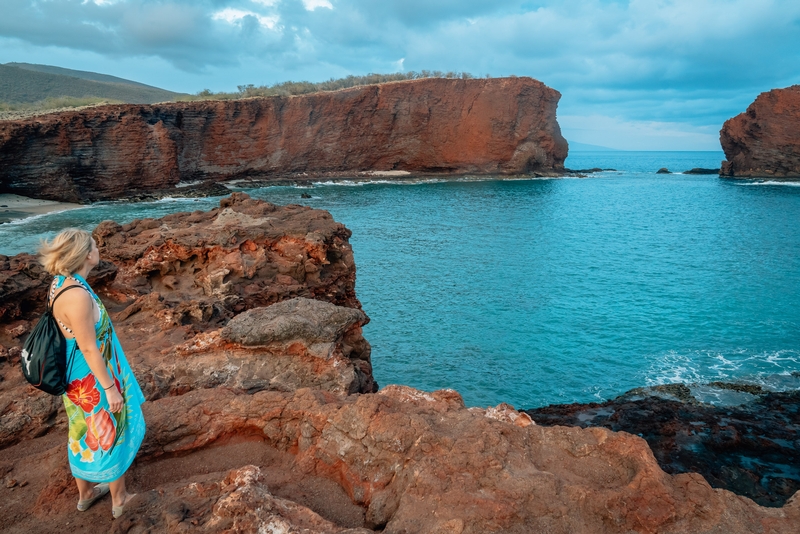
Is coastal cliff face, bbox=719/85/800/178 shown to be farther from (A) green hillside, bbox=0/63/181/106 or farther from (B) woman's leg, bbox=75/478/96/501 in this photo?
(A) green hillside, bbox=0/63/181/106

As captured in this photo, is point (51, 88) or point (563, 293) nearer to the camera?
point (563, 293)

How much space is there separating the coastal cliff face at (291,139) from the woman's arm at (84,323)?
41.2 metres

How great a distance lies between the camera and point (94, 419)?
3480mm

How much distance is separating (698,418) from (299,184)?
4960 centimetres

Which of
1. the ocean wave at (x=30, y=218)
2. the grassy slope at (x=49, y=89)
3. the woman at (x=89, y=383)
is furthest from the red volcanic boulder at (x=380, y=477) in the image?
the grassy slope at (x=49, y=89)

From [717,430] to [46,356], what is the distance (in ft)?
34.9

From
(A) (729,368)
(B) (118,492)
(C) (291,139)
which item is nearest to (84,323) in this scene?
(B) (118,492)

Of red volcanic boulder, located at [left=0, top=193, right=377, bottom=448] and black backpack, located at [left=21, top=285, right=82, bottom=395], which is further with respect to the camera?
red volcanic boulder, located at [left=0, top=193, right=377, bottom=448]

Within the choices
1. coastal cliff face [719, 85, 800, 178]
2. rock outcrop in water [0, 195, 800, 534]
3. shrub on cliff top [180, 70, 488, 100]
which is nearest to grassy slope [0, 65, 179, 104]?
shrub on cliff top [180, 70, 488, 100]

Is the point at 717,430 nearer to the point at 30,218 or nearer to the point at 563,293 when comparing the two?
the point at 563,293

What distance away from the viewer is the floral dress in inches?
134

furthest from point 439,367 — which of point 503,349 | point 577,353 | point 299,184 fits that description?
point 299,184

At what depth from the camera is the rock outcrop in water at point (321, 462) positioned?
10.7ft

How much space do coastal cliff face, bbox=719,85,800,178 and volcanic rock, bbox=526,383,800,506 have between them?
61.5 m
